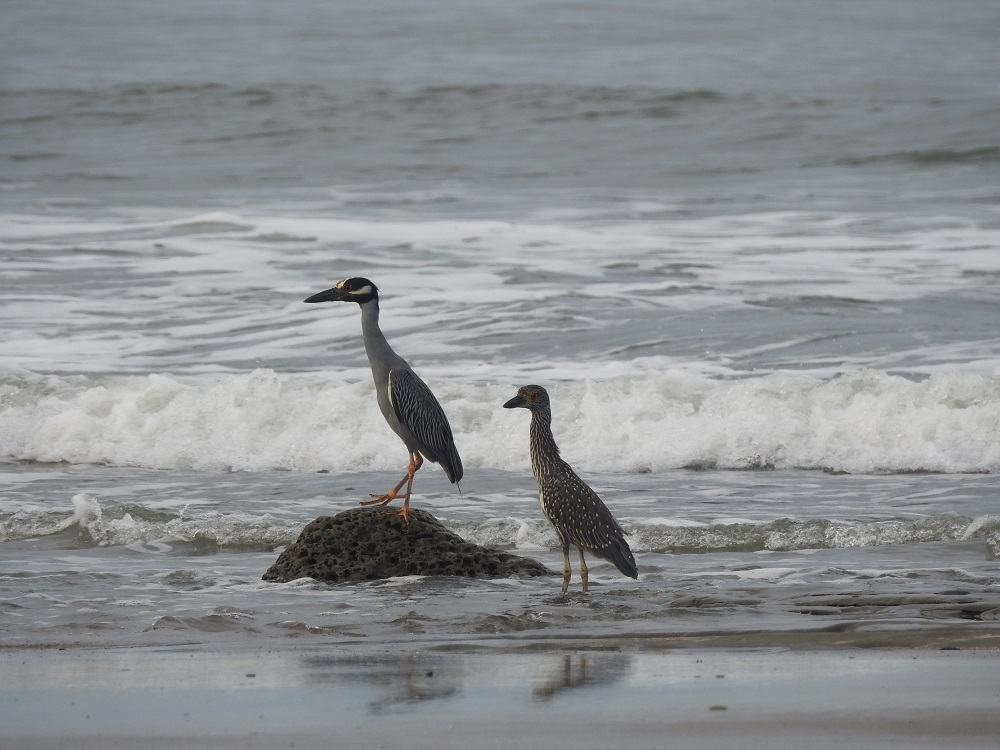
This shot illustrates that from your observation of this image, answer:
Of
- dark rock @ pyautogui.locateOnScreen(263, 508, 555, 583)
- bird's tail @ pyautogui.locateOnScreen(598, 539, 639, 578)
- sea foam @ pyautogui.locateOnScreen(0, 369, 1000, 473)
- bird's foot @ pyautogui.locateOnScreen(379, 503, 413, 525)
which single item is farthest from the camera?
sea foam @ pyautogui.locateOnScreen(0, 369, 1000, 473)

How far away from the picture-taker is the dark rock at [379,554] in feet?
22.4

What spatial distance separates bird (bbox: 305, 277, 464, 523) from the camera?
25.7ft

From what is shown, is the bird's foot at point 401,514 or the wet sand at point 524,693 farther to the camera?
the bird's foot at point 401,514

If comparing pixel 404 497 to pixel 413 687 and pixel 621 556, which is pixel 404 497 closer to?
pixel 621 556

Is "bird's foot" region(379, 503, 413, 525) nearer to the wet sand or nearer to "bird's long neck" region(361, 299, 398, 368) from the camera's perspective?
"bird's long neck" region(361, 299, 398, 368)

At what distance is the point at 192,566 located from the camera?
7352mm

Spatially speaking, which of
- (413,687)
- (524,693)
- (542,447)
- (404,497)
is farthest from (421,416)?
(524,693)

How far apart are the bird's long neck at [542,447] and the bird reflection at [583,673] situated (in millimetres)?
1892

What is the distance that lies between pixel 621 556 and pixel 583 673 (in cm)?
168

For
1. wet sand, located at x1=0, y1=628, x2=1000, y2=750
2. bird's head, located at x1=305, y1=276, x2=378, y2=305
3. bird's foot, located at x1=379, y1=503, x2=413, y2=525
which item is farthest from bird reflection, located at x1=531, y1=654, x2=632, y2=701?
bird's head, located at x1=305, y1=276, x2=378, y2=305

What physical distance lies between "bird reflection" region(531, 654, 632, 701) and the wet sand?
1 centimetres

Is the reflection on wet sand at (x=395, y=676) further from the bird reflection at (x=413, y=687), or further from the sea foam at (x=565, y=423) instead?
the sea foam at (x=565, y=423)

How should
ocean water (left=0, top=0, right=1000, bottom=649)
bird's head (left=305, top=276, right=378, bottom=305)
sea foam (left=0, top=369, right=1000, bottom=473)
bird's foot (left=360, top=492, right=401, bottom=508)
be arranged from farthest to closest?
sea foam (left=0, top=369, right=1000, bottom=473) < bird's head (left=305, top=276, right=378, bottom=305) < bird's foot (left=360, top=492, right=401, bottom=508) < ocean water (left=0, top=0, right=1000, bottom=649)

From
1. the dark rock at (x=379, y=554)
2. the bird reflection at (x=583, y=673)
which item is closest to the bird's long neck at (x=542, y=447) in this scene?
the dark rock at (x=379, y=554)
